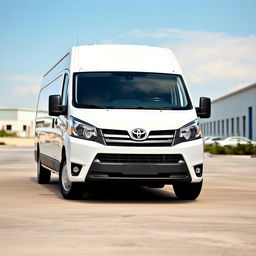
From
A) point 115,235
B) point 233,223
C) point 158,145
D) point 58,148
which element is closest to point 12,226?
point 115,235

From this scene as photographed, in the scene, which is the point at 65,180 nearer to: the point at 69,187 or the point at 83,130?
the point at 69,187

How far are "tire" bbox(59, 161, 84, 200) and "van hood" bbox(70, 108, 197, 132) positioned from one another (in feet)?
3.90

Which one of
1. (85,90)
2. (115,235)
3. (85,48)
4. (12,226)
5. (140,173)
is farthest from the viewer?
(85,48)

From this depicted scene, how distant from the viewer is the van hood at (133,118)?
40.7ft

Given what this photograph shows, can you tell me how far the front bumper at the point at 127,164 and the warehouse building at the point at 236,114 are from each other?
6472 cm

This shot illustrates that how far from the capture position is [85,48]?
46.4 ft

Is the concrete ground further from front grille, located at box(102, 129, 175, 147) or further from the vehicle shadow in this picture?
front grille, located at box(102, 129, 175, 147)

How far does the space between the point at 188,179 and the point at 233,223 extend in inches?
109

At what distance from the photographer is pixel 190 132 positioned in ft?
41.7

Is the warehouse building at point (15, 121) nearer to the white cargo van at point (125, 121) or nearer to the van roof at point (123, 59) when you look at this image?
the van roof at point (123, 59)

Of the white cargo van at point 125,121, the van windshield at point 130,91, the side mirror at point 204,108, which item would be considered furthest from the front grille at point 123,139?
the side mirror at point 204,108

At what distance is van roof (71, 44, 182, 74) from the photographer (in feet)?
45.0

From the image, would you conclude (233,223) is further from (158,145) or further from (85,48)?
(85,48)

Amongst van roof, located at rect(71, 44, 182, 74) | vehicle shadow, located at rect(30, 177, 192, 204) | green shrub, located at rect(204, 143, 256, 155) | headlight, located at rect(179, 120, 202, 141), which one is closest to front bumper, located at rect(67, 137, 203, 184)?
headlight, located at rect(179, 120, 202, 141)
